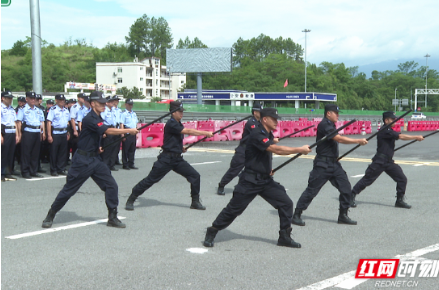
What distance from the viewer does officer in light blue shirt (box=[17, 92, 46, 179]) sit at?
458 inches

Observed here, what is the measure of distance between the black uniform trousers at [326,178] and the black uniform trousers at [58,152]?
23.7 ft

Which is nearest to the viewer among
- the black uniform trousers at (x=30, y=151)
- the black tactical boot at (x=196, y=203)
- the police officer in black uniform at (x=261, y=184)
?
the police officer in black uniform at (x=261, y=184)

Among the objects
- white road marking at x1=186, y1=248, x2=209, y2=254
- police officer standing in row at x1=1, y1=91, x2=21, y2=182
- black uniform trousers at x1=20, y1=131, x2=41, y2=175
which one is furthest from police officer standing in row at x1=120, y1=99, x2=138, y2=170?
white road marking at x1=186, y1=248, x2=209, y2=254

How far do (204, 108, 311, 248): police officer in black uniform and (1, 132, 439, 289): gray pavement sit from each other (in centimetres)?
26

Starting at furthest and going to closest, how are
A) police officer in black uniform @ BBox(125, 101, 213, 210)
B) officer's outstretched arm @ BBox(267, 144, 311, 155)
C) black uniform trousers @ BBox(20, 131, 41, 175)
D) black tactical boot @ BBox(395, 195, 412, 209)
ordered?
black uniform trousers @ BBox(20, 131, 41, 175), black tactical boot @ BBox(395, 195, 412, 209), police officer in black uniform @ BBox(125, 101, 213, 210), officer's outstretched arm @ BBox(267, 144, 311, 155)

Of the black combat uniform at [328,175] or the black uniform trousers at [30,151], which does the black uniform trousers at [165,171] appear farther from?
the black uniform trousers at [30,151]

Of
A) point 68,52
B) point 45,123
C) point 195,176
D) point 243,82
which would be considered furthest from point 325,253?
point 68,52

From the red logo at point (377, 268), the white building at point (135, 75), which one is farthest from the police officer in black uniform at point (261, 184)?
the white building at point (135, 75)

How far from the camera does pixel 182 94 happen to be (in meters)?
82.0

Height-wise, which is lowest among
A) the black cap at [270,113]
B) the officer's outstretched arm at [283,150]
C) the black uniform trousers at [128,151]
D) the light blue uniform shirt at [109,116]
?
the black uniform trousers at [128,151]

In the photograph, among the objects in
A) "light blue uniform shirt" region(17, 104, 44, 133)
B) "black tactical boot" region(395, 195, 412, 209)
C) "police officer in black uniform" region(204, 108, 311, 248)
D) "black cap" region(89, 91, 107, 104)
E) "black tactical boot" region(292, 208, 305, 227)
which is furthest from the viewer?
"light blue uniform shirt" region(17, 104, 44, 133)

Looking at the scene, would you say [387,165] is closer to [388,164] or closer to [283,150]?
[388,164]

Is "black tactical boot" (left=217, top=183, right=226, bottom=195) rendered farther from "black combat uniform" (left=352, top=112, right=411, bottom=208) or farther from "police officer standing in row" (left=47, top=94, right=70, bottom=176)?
"police officer standing in row" (left=47, top=94, right=70, bottom=176)

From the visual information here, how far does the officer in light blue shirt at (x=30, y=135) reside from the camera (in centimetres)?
1163
